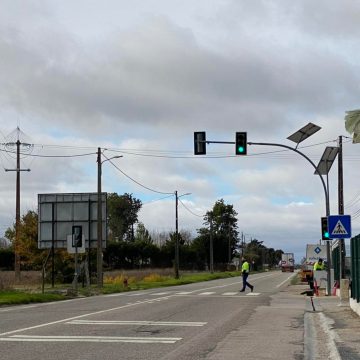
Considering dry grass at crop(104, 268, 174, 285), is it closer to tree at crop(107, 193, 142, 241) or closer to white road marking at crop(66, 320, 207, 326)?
white road marking at crop(66, 320, 207, 326)

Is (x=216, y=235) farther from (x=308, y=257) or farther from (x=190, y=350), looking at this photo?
(x=190, y=350)

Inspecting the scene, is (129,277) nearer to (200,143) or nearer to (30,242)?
(30,242)

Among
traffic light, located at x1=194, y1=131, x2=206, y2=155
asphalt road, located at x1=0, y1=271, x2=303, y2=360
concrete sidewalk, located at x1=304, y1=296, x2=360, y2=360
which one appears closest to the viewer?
asphalt road, located at x1=0, y1=271, x2=303, y2=360

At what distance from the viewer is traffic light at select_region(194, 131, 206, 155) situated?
2336cm

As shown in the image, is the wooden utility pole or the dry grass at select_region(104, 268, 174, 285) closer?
the dry grass at select_region(104, 268, 174, 285)

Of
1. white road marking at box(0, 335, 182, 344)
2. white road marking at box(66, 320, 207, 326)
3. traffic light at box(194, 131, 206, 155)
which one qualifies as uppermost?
traffic light at box(194, 131, 206, 155)

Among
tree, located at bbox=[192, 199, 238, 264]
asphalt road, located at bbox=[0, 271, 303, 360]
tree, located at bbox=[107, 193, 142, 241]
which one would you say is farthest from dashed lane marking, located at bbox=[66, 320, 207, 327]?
tree, located at bbox=[107, 193, 142, 241]

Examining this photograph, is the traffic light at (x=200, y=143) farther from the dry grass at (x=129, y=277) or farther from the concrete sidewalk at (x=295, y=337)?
the dry grass at (x=129, y=277)

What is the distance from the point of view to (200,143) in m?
23.4

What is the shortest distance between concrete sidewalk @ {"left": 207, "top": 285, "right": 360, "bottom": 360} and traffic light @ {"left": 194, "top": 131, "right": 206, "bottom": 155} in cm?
694

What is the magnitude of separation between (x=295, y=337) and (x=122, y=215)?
109 meters

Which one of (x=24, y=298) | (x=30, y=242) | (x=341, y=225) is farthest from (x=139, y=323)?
(x=30, y=242)

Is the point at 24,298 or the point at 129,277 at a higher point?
the point at 24,298

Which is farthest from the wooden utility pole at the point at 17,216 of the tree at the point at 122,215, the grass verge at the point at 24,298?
the tree at the point at 122,215
